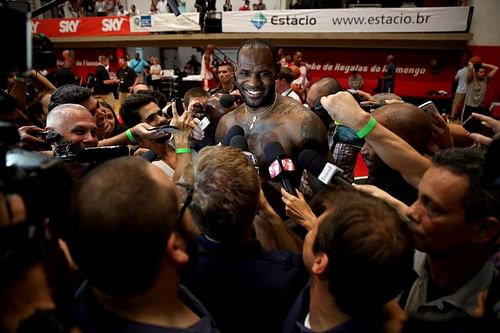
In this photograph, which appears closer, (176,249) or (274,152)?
(176,249)

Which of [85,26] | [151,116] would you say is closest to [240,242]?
[151,116]

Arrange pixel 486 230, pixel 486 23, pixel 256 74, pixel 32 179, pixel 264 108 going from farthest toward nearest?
pixel 486 23
pixel 264 108
pixel 256 74
pixel 486 230
pixel 32 179

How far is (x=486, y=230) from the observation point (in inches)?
40.7

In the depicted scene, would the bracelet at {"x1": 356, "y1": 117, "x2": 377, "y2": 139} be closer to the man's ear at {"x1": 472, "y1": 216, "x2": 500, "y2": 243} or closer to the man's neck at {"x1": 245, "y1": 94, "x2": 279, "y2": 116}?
the man's ear at {"x1": 472, "y1": 216, "x2": 500, "y2": 243}

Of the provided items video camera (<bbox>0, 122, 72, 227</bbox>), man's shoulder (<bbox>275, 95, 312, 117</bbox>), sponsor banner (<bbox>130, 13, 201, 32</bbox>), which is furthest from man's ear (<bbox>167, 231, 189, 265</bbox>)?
sponsor banner (<bbox>130, 13, 201, 32</bbox>)

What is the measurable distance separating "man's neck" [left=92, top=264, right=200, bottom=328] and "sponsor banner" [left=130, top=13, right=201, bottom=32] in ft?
35.2

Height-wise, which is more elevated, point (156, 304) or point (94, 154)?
point (94, 154)

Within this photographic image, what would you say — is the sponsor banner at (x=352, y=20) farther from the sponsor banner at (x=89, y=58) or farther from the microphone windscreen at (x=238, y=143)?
the microphone windscreen at (x=238, y=143)

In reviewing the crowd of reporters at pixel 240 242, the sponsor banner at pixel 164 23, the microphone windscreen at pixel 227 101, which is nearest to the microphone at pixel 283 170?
the crowd of reporters at pixel 240 242

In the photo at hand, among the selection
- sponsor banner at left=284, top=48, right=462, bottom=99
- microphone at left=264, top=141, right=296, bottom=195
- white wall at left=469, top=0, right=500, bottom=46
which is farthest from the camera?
sponsor banner at left=284, top=48, right=462, bottom=99

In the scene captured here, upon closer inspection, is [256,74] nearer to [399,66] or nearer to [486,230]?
[486,230]

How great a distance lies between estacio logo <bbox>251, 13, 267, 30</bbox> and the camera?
10.2 m

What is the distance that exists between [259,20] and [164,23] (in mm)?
3175

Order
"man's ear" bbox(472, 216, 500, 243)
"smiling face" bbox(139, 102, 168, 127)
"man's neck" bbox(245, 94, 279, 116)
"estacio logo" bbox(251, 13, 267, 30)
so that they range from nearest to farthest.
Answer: "man's ear" bbox(472, 216, 500, 243), "man's neck" bbox(245, 94, 279, 116), "smiling face" bbox(139, 102, 168, 127), "estacio logo" bbox(251, 13, 267, 30)
